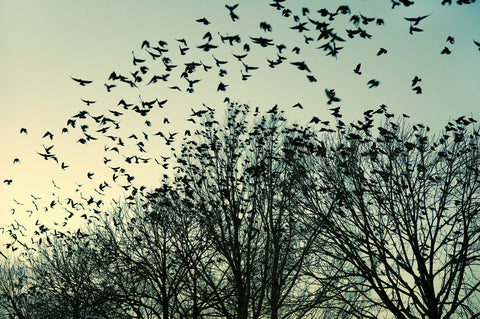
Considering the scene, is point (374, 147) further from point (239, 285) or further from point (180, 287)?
point (180, 287)

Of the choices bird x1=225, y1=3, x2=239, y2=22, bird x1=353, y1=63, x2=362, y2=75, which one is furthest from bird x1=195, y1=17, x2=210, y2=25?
bird x1=353, y1=63, x2=362, y2=75

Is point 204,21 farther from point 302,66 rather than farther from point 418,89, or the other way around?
point 418,89

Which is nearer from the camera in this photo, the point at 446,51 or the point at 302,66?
the point at 302,66

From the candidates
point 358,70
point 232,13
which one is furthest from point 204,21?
point 358,70

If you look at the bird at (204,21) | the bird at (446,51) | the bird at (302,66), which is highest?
the bird at (204,21)

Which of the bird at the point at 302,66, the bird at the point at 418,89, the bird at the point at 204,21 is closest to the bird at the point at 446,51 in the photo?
the bird at the point at 418,89

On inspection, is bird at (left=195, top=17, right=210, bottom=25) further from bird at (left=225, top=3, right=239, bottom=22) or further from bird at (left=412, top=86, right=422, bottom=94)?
bird at (left=412, top=86, right=422, bottom=94)

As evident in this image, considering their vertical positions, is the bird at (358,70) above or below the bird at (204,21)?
below

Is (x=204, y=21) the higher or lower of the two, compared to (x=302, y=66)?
higher

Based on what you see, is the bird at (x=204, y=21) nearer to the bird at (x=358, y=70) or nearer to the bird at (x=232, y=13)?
the bird at (x=232, y=13)

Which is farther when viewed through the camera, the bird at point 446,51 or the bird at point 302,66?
the bird at point 446,51

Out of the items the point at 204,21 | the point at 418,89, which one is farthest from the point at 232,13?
the point at 418,89

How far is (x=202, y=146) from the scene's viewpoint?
12570 mm

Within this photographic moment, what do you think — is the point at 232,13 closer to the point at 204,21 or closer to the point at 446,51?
the point at 204,21
